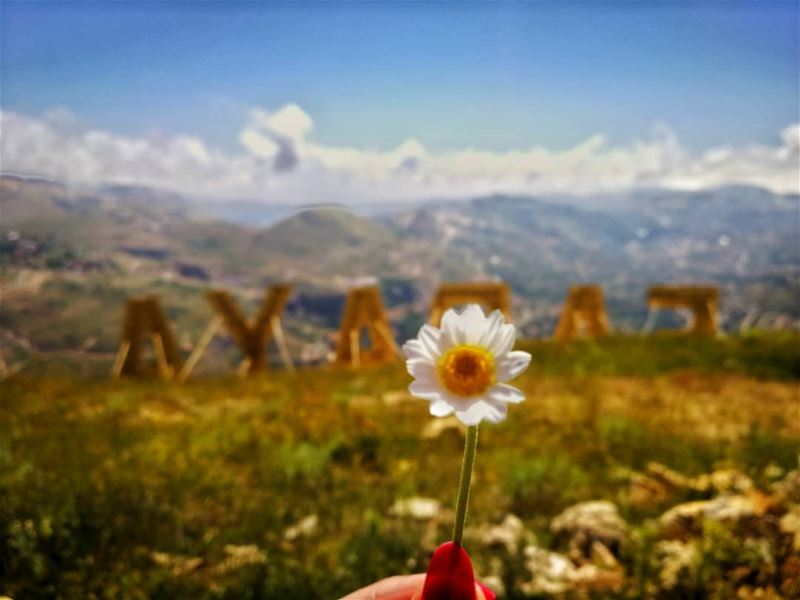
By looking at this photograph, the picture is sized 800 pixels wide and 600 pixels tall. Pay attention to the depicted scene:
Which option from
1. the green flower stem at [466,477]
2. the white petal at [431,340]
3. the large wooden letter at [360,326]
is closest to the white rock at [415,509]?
the green flower stem at [466,477]

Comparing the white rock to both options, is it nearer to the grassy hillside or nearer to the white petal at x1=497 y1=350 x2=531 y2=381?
the grassy hillside

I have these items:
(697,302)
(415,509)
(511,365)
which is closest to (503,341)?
(511,365)

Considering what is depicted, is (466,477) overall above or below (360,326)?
above

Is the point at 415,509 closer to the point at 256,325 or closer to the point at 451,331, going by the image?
the point at 451,331

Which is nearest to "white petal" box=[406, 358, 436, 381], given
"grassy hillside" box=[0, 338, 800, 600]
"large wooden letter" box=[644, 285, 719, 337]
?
"grassy hillside" box=[0, 338, 800, 600]

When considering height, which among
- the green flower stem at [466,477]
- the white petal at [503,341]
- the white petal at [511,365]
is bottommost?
the green flower stem at [466,477]

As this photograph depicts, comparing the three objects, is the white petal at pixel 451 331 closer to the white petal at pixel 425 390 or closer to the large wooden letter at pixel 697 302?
the white petal at pixel 425 390
